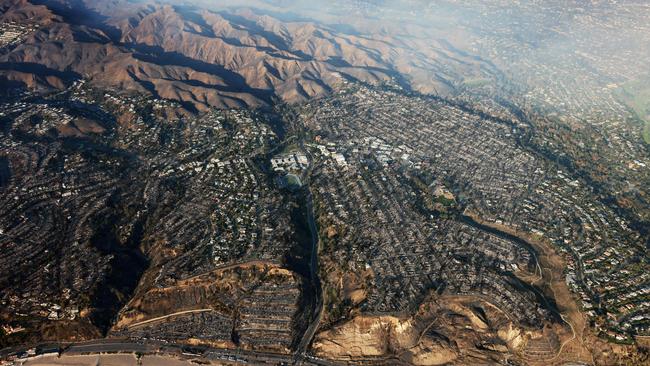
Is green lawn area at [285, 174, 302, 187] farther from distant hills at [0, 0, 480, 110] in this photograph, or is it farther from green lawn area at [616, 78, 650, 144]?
green lawn area at [616, 78, 650, 144]

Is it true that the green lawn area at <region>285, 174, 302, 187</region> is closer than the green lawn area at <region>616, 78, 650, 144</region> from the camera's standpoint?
Yes

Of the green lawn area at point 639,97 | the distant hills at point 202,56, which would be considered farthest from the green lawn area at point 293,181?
the green lawn area at point 639,97

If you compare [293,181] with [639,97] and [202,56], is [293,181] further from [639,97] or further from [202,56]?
[639,97]

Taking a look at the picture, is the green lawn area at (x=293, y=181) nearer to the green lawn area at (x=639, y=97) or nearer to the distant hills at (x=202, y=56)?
the distant hills at (x=202, y=56)

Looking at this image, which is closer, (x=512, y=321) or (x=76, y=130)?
(x=512, y=321)

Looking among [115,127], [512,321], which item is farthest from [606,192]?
[115,127]

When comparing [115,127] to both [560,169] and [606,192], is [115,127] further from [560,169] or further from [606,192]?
[606,192]

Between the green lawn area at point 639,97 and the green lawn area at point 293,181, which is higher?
the green lawn area at point 639,97

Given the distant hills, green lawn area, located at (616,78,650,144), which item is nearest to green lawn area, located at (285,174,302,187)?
the distant hills
